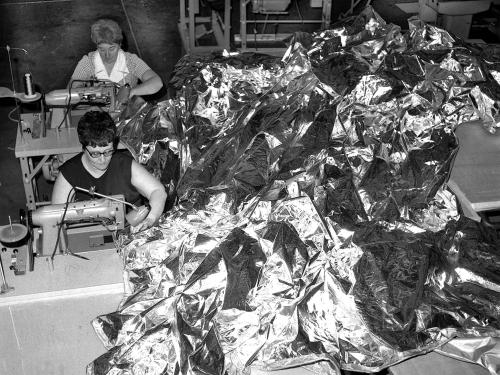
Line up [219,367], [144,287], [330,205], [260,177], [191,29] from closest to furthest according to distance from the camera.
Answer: [219,367]
[144,287]
[330,205]
[260,177]
[191,29]

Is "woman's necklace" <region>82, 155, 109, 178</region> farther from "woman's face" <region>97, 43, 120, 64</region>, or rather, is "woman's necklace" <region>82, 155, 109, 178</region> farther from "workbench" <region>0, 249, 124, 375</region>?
"woman's face" <region>97, 43, 120, 64</region>

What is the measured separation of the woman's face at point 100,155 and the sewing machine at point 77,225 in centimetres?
37

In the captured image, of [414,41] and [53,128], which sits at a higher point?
[414,41]

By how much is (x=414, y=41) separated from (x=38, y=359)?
2.68 meters

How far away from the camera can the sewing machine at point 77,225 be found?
2533 mm

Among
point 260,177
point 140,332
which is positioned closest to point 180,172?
point 260,177

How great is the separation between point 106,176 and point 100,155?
0.13 m

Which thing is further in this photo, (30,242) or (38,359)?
(30,242)

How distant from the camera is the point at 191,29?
5344 millimetres

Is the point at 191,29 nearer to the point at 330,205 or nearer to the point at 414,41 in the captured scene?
the point at 414,41

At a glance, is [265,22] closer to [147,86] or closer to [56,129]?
[147,86]

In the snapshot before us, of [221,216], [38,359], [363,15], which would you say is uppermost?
[363,15]

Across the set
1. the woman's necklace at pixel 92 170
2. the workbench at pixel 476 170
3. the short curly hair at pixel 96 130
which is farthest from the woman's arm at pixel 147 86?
the workbench at pixel 476 170

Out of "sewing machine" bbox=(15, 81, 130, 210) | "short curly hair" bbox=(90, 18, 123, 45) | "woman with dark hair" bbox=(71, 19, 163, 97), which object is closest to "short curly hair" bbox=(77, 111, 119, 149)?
"sewing machine" bbox=(15, 81, 130, 210)
